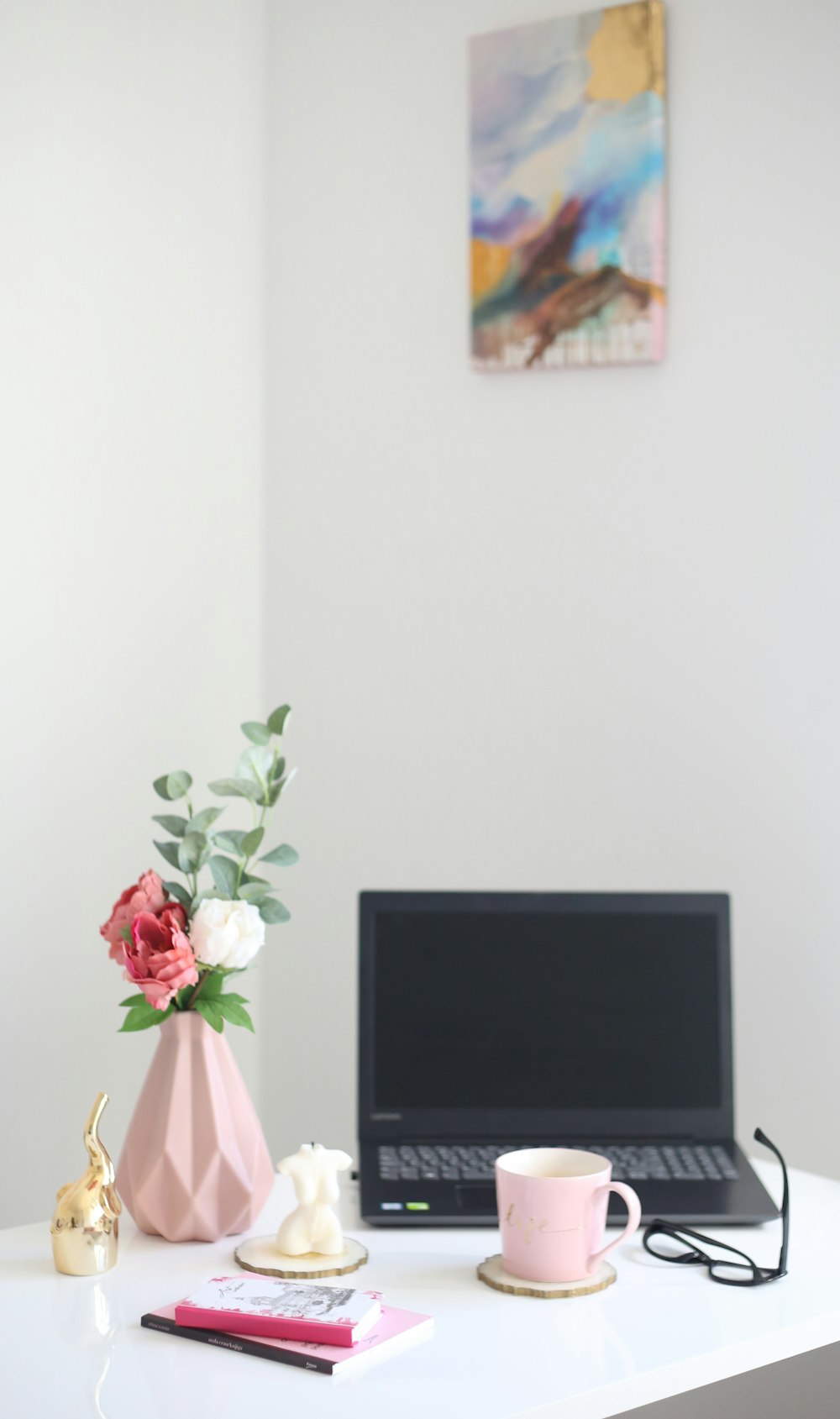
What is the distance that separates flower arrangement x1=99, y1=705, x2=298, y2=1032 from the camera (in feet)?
3.35

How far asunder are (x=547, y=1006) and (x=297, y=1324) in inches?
18.5

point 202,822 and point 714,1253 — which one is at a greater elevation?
point 202,822

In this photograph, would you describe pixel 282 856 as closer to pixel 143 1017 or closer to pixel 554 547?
pixel 143 1017

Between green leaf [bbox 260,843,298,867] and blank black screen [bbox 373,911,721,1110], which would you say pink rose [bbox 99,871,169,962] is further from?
blank black screen [bbox 373,911,721,1110]

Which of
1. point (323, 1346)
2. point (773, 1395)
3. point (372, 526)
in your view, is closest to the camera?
point (323, 1346)

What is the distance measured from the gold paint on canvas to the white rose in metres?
1.03

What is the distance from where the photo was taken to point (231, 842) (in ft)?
3.69

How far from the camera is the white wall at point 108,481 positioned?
1303 millimetres

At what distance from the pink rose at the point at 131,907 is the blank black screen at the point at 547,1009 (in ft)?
0.85

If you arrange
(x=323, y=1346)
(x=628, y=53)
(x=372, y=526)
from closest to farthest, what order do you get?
(x=323, y=1346), (x=628, y=53), (x=372, y=526)

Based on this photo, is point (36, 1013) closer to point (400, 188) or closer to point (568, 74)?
point (400, 188)

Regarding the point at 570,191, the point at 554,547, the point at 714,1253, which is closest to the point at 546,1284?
the point at 714,1253

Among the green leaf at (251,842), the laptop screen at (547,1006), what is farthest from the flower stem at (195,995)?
the laptop screen at (547,1006)

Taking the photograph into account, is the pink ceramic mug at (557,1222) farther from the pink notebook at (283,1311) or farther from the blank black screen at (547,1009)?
the blank black screen at (547,1009)
